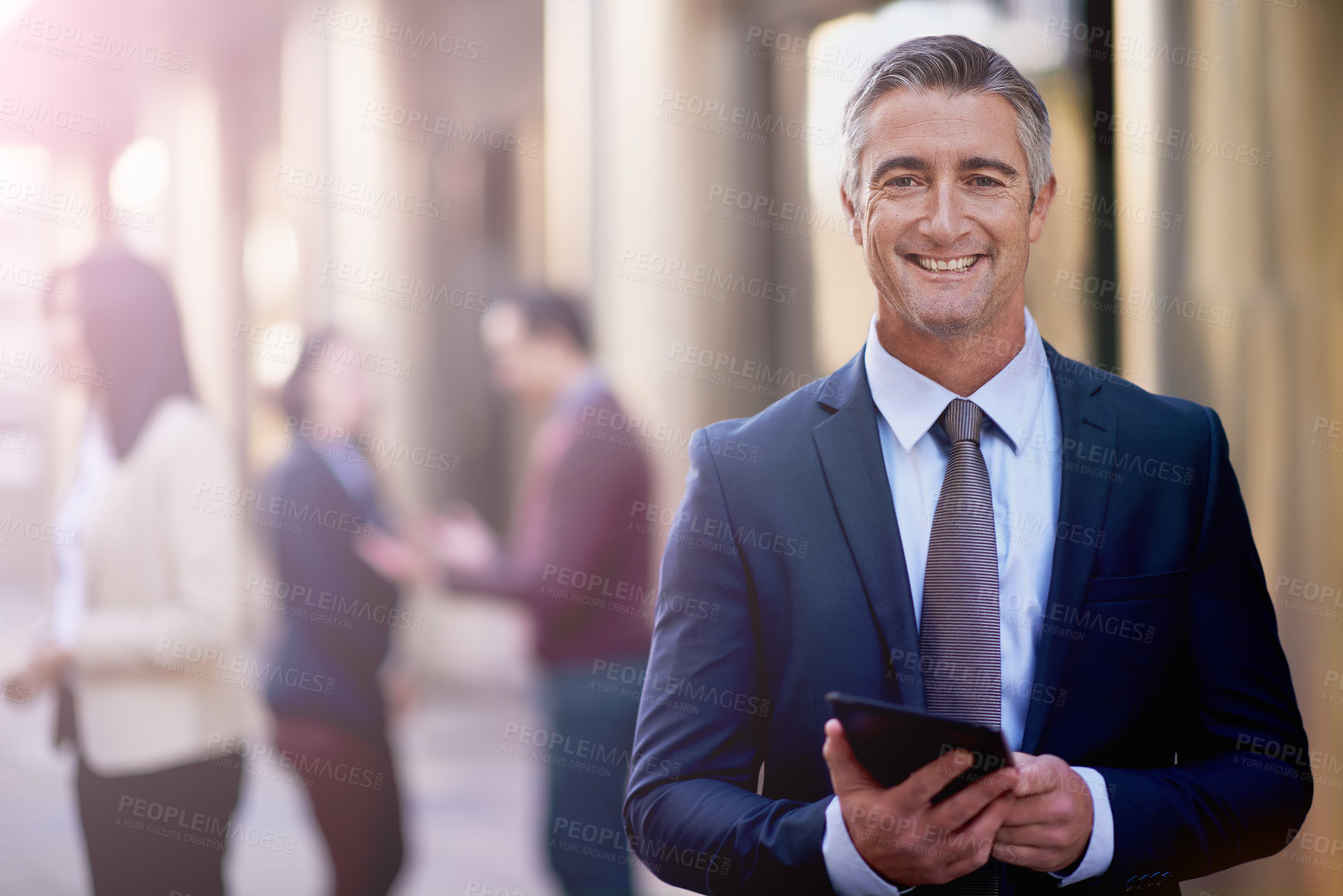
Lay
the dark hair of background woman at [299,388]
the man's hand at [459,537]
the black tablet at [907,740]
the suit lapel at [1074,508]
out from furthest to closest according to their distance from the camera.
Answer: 1. the man's hand at [459,537]
2. the dark hair of background woman at [299,388]
3. the suit lapel at [1074,508]
4. the black tablet at [907,740]

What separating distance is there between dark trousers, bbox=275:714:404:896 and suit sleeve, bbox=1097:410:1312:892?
90.5 inches

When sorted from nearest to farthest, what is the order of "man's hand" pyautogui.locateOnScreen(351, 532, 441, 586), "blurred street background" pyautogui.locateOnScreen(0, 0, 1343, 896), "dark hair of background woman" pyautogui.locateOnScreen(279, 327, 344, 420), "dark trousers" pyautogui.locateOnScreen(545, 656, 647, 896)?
"blurred street background" pyautogui.locateOnScreen(0, 0, 1343, 896) < "dark trousers" pyautogui.locateOnScreen(545, 656, 647, 896) < "dark hair of background woman" pyautogui.locateOnScreen(279, 327, 344, 420) < "man's hand" pyautogui.locateOnScreen(351, 532, 441, 586)

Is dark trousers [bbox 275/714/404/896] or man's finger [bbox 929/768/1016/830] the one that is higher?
man's finger [bbox 929/768/1016/830]

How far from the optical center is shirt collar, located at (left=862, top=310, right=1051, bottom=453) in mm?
1534

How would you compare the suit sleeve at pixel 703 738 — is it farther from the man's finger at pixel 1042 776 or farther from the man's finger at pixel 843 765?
the man's finger at pixel 1042 776

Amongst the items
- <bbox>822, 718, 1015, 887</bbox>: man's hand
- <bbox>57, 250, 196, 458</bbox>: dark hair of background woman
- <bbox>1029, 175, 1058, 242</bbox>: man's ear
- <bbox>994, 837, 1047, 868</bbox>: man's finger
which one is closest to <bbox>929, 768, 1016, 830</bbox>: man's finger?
<bbox>822, 718, 1015, 887</bbox>: man's hand

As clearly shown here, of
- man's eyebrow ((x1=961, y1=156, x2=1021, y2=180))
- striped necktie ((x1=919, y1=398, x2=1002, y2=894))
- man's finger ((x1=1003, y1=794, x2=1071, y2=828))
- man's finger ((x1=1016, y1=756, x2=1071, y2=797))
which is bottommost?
man's finger ((x1=1003, y1=794, x2=1071, y2=828))

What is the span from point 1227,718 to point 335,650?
2464 mm

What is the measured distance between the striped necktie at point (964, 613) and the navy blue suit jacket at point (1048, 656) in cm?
3

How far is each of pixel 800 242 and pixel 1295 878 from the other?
2185 mm

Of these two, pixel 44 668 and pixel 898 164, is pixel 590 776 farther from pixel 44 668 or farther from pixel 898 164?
pixel 898 164

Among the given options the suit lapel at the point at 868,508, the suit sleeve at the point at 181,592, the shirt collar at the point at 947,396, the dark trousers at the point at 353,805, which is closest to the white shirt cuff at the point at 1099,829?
the suit lapel at the point at 868,508

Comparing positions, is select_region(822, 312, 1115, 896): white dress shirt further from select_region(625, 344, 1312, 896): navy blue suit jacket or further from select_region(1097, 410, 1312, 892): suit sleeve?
select_region(1097, 410, 1312, 892): suit sleeve

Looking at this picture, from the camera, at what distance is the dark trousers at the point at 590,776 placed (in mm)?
3145
